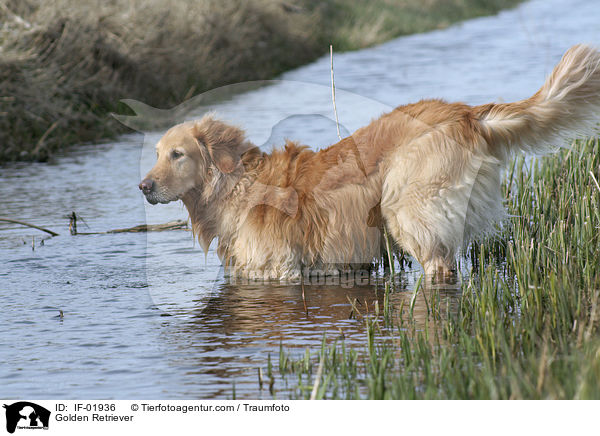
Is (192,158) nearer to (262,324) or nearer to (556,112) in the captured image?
(262,324)

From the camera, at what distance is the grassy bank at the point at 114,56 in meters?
12.6

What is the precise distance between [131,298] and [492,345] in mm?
3119

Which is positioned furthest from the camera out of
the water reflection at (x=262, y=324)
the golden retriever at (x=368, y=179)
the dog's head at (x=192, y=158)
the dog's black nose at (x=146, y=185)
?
the dog's head at (x=192, y=158)

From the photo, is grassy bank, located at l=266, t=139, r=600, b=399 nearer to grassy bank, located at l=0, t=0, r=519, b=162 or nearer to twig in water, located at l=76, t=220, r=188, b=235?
twig in water, located at l=76, t=220, r=188, b=235

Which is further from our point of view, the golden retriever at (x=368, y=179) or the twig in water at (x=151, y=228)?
the twig in water at (x=151, y=228)

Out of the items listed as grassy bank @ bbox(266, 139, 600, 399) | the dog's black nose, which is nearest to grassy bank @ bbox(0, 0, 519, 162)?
the dog's black nose

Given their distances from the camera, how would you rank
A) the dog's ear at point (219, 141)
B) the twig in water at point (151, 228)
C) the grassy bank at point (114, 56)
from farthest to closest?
the grassy bank at point (114, 56)
the twig in water at point (151, 228)
the dog's ear at point (219, 141)

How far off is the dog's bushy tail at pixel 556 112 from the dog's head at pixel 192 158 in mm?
1980

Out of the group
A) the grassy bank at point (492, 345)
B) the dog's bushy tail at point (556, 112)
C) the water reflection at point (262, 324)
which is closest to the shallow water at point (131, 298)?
the water reflection at point (262, 324)

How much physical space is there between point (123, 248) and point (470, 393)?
4.90 meters

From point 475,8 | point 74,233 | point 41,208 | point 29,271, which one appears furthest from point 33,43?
point 475,8
